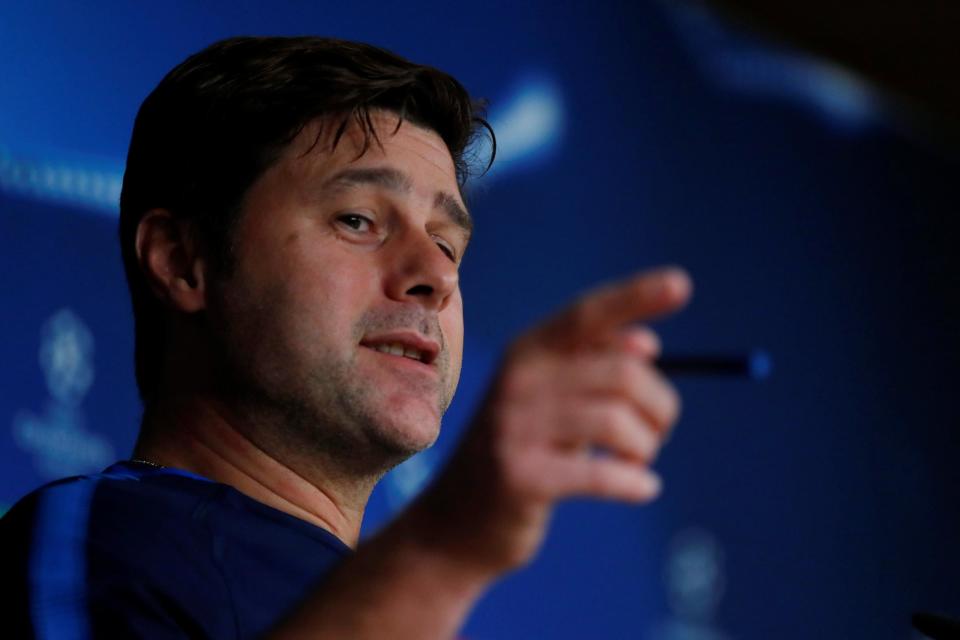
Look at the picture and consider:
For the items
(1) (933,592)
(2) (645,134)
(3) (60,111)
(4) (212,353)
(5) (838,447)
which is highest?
(2) (645,134)

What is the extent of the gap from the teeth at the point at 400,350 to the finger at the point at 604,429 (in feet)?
1.77

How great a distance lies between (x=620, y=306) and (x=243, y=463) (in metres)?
0.63

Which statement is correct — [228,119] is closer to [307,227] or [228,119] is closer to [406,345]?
[307,227]

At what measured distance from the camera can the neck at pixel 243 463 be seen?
3.59 feet

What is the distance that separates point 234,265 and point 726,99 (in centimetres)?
196

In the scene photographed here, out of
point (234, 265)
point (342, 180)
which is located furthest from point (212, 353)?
point (342, 180)

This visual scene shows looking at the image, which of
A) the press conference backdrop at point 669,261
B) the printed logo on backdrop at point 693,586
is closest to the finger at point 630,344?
the press conference backdrop at point 669,261

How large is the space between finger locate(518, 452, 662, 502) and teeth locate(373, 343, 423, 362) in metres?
0.53

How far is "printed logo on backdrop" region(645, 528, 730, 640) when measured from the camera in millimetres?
2415

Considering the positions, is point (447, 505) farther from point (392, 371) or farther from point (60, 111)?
point (60, 111)

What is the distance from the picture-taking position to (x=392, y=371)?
3.53 ft

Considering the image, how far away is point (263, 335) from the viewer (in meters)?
1.09

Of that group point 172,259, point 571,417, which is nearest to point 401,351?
point 172,259

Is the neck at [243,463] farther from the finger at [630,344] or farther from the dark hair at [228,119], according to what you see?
the finger at [630,344]
